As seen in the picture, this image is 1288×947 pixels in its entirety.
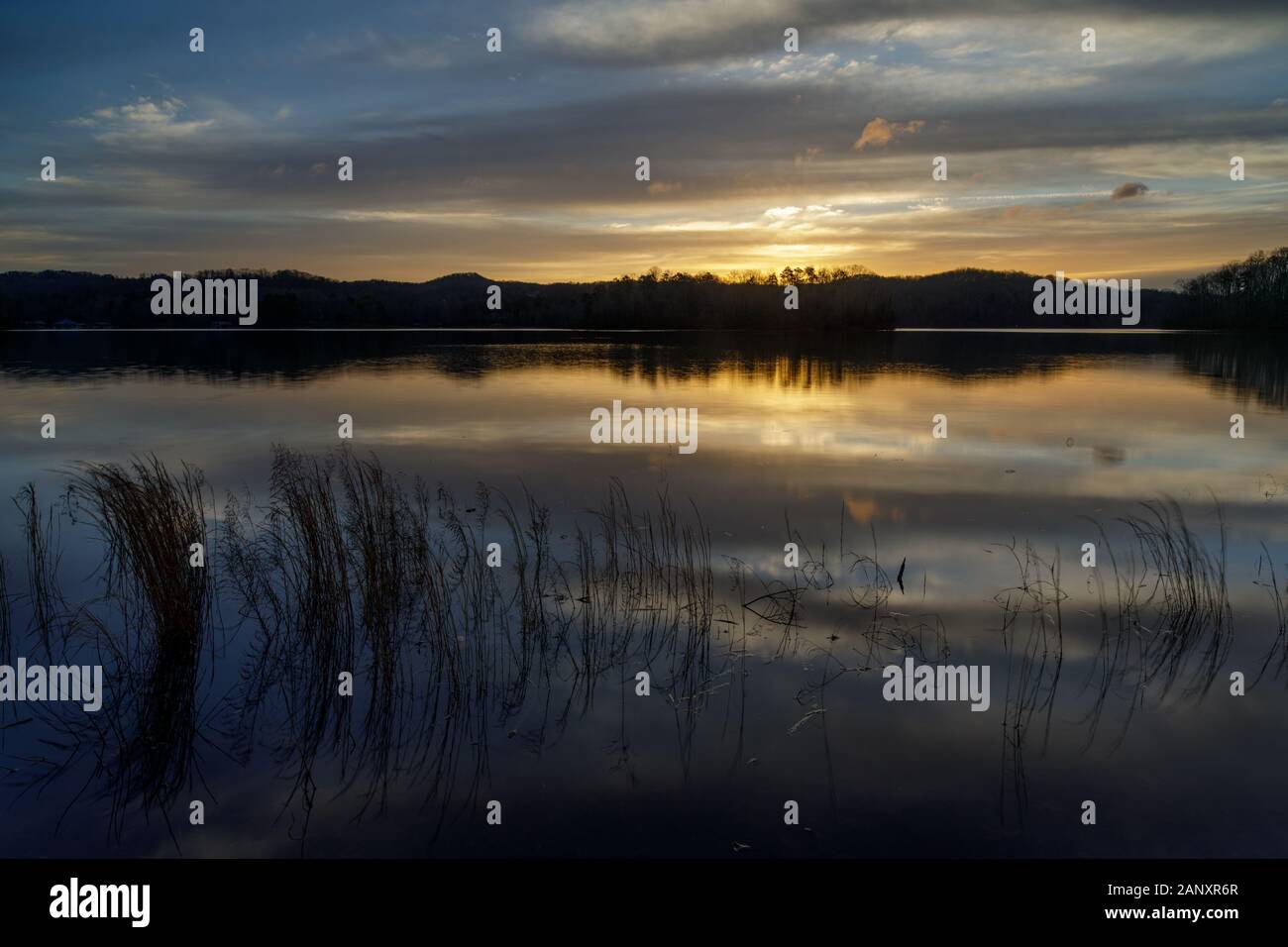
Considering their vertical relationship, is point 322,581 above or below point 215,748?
above

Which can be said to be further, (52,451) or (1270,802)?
(52,451)

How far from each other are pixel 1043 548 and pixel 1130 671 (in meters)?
4.68

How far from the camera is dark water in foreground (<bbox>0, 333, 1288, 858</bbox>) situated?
20.7ft

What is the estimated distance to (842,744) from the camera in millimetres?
7379

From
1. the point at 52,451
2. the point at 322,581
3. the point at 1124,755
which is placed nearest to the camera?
the point at 1124,755

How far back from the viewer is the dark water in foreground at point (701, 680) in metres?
6.30

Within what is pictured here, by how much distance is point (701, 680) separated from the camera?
855cm
